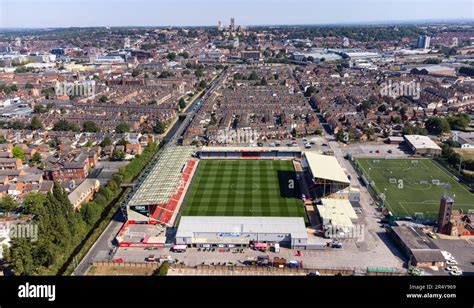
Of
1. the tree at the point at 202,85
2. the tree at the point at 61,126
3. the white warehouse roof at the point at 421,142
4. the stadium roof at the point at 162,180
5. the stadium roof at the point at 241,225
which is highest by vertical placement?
the tree at the point at 202,85

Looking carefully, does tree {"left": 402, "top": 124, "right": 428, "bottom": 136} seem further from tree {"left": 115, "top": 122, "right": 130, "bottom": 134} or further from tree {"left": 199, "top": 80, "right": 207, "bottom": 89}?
tree {"left": 199, "top": 80, "right": 207, "bottom": 89}

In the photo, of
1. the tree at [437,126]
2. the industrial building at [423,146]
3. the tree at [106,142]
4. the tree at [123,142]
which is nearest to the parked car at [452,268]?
the industrial building at [423,146]

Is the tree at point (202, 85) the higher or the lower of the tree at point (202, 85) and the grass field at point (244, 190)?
the higher

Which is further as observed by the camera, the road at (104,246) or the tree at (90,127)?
the tree at (90,127)

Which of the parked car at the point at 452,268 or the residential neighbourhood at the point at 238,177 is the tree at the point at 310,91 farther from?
the parked car at the point at 452,268

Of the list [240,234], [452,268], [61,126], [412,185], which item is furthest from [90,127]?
[452,268]

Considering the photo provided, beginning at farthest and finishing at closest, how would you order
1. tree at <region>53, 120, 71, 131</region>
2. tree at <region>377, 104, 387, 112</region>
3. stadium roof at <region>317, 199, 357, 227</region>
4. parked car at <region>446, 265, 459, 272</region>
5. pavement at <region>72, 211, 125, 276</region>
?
tree at <region>377, 104, 387, 112</region> → tree at <region>53, 120, 71, 131</region> → stadium roof at <region>317, 199, 357, 227</region> → pavement at <region>72, 211, 125, 276</region> → parked car at <region>446, 265, 459, 272</region>

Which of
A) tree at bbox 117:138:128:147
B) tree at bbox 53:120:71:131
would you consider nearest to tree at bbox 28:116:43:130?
tree at bbox 53:120:71:131
